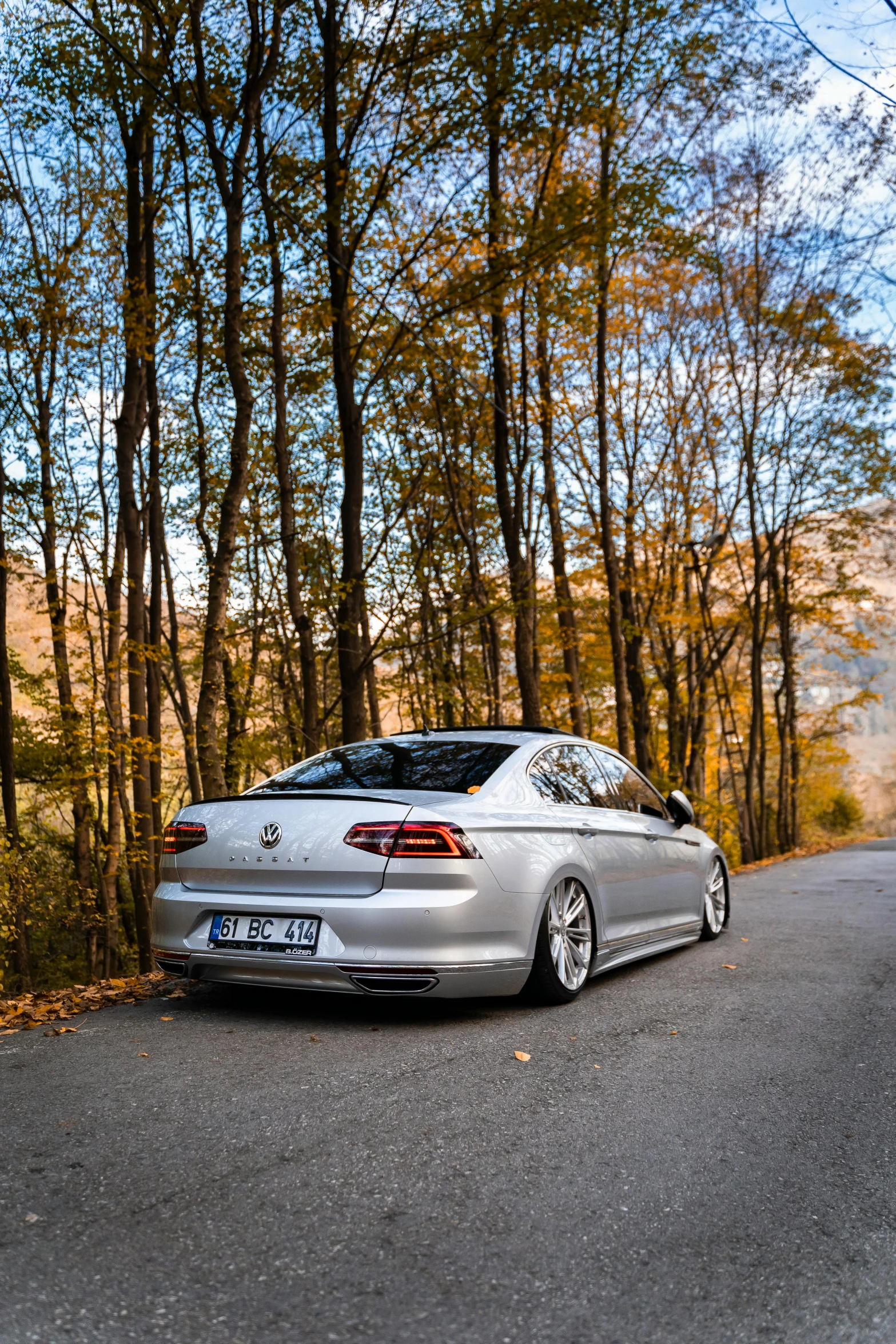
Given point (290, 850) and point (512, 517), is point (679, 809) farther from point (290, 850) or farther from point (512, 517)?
point (512, 517)

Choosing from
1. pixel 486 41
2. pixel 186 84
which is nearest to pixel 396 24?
pixel 486 41

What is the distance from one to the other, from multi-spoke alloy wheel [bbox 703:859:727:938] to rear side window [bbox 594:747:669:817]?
919 millimetres

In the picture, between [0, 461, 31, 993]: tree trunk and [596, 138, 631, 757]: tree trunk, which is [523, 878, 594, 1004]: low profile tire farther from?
[596, 138, 631, 757]: tree trunk

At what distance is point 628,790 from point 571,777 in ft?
3.56

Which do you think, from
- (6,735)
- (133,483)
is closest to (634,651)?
(133,483)

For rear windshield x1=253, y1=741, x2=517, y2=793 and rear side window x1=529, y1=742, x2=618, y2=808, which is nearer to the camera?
rear windshield x1=253, y1=741, x2=517, y2=793

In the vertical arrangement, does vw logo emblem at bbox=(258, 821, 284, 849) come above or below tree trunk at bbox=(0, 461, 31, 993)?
below

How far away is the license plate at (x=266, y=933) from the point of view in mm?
4973

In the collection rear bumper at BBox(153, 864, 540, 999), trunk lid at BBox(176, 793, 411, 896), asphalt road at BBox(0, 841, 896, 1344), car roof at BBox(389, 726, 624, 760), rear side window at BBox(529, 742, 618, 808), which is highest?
car roof at BBox(389, 726, 624, 760)

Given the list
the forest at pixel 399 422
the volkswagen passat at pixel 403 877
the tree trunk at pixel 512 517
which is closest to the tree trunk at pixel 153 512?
the forest at pixel 399 422

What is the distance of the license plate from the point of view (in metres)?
4.97

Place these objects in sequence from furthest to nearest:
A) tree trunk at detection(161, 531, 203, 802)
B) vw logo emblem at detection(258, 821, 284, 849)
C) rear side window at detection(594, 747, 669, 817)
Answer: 1. tree trunk at detection(161, 531, 203, 802)
2. rear side window at detection(594, 747, 669, 817)
3. vw logo emblem at detection(258, 821, 284, 849)

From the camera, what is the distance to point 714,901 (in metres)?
8.71

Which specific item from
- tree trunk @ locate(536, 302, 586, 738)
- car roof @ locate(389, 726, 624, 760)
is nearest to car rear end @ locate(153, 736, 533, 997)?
car roof @ locate(389, 726, 624, 760)
